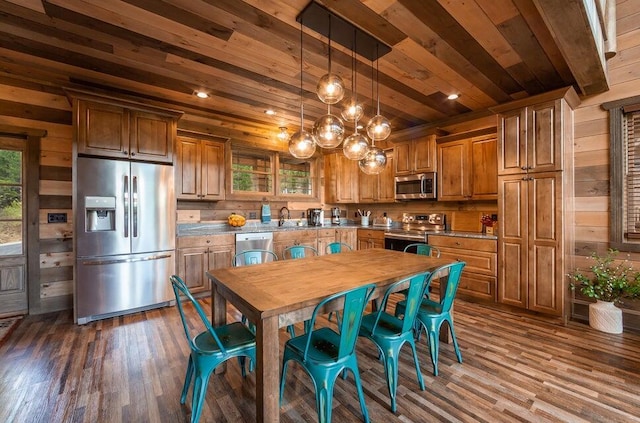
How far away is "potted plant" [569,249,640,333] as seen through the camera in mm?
2844

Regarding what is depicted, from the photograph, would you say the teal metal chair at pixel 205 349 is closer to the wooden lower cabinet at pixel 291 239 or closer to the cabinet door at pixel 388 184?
the wooden lower cabinet at pixel 291 239

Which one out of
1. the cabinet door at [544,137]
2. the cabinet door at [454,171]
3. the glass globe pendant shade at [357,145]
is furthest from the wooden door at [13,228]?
the cabinet door at [544,137]

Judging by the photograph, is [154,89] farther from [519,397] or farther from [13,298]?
[519,397]

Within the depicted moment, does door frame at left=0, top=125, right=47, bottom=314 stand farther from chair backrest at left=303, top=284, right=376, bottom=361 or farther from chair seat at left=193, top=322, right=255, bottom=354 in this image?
chair backrest at left=303, top=284, right=376, bottom=361

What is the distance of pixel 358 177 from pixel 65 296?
485 cm

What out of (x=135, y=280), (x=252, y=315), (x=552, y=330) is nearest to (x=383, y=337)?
(x=252, y=315)

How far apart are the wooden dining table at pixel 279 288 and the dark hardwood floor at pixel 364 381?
50cm

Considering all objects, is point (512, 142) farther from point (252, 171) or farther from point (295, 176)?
point (252, 171)

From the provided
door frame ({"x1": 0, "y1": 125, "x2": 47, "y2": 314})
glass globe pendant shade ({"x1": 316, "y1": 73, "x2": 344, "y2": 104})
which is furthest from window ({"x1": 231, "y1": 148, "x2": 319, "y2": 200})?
glass globe pendant shade ({"x1": 316, "y1": 73, "x2": 344, "y2": 104})

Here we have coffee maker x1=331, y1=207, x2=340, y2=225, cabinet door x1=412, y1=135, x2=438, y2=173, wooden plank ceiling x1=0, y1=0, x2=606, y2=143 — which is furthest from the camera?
coffee maker x1=331, y1=207, x2=340, y2=225

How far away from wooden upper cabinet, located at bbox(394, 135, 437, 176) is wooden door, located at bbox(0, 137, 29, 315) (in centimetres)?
509

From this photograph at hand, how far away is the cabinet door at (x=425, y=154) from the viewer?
4395mm

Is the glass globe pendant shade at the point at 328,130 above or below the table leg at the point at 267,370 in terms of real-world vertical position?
above

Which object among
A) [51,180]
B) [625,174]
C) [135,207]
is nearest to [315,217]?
[135,207]
